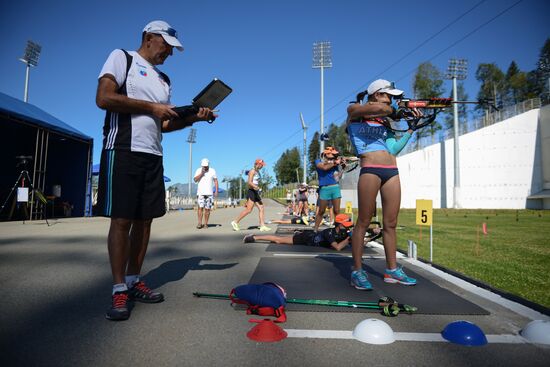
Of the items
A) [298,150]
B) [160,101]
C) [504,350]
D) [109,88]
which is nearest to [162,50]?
[160,101]

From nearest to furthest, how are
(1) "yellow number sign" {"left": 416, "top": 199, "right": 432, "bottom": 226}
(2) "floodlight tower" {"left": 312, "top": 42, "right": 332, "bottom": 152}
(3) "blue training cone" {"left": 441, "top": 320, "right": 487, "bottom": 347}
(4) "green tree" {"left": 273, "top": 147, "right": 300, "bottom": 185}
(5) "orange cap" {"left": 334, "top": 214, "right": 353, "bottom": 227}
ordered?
1. (3) "blue training cone" {"left": 441, "top": 320, "right": 487, "bottom": 347}
2. (1) "yellow number sign" {"left": 416, "top": 199, "right": 432, "bottom": 226}
3. (5) "orange cap" {"left": 334, "top": 214, "right": 353, "bottom": 227}
4. (2) "floodlight tower" {"left": 312, "top": 42, "right": 332, "bottom": 152}
5. (4) "green tree" {"left": 273, "top": 147, "right": 300, "bottom": 185}

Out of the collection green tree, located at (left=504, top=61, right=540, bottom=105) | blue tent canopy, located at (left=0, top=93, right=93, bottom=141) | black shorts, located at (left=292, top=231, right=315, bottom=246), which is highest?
green tree, located at (left=504, top=61, right=540, bottom=105)

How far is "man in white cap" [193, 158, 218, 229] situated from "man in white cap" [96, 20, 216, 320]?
7.12 metres

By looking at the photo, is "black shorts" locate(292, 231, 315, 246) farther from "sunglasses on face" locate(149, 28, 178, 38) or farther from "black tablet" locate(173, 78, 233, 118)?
"sunglasses on face" locate(149, 28, 178, 38)

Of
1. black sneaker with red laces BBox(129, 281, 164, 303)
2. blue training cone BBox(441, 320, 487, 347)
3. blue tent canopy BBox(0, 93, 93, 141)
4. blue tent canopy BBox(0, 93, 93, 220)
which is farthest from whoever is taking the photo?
blue tent canopy BBox(0, 93, 93, 220)

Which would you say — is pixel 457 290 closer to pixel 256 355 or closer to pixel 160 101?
pixel 256 355

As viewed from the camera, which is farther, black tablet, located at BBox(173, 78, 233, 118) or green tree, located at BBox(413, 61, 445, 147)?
green tree, located at BBox(413, 61, 445, 147)

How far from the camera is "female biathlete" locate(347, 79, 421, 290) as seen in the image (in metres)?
3.12

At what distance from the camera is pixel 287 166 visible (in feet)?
389

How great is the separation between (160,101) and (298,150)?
12110cm

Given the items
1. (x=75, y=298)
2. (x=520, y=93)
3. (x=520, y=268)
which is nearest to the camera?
(x=75, y=298)

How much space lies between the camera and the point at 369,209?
10.2 feet

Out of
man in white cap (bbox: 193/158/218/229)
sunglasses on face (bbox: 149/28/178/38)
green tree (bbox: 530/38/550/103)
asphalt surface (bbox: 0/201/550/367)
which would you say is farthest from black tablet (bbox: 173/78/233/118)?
green tree (bbox: 530/38/550/103)

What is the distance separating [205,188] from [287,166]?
108972mm
